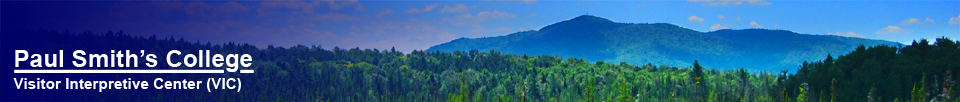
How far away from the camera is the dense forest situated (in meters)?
68.6

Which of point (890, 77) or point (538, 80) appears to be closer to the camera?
point (890, 77)

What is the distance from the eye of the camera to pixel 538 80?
15150cm

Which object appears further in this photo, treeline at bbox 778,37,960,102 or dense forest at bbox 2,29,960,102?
dense forest at bbox 2,29,960,102

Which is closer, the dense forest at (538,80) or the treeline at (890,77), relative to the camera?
the treeline at (890,77)

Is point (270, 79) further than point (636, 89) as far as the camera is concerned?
Yes

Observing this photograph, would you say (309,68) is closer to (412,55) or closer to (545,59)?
(412,55)

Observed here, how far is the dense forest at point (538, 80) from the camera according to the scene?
68625 mm

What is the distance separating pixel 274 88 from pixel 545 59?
5642 cm

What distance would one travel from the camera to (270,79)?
16838cm

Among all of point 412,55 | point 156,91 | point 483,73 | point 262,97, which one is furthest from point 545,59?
point 156,91

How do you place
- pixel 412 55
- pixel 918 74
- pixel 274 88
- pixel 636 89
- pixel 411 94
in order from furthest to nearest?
pixel 412 55
pixel 274 88
pixel 411 94
pixel 636 89
pixel 918 74

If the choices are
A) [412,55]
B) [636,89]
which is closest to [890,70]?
[636,89]

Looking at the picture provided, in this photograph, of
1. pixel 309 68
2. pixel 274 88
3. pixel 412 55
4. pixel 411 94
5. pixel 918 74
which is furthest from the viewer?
pixel 412 55

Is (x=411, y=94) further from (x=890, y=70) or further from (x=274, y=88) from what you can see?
(x=890, y=70)
